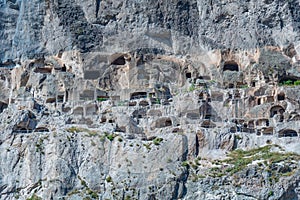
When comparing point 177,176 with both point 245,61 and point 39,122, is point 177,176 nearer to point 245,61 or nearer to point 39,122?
point 39,122

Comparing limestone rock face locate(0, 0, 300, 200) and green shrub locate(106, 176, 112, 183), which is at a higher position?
limestone rock face locate(0, 0, 300, 200)

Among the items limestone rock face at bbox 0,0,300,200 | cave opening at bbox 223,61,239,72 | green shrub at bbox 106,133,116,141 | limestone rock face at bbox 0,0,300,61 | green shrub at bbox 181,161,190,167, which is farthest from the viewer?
cave opening at bbox 223,61,239,72

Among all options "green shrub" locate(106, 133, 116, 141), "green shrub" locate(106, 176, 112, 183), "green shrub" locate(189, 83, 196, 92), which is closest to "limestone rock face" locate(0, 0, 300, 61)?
"green shrub" locate(189, 83, 196, 92)

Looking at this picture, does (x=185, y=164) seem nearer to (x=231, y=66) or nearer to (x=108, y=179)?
(x=108, y=179)

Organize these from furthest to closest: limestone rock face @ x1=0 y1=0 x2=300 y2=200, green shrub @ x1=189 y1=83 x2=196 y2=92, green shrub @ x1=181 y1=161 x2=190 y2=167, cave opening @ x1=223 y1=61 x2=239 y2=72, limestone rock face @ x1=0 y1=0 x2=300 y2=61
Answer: cave opening @ x1=223 y1=61 x2=239 y2=72 < limestone rock face @ x1=0 y1=0 x2=300 y2=61 < green shrub @ x1=189 y1=83 x2=196 y2=92 < green shrub @ x1=181 y1=161 x2=190 y2=167 < limestone rock face @ x1=0 y1=0 x2=300 y2=200

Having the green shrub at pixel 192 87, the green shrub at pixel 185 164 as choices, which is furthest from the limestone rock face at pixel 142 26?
the green shrub at pixel 185 164

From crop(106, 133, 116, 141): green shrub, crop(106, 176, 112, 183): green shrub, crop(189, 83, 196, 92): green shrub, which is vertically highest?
crop(189, 83, 196, 92): green shrub

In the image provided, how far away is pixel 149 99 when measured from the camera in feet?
235

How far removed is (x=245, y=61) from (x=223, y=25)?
5884 mm

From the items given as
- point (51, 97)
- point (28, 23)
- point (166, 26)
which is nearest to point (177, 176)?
point (51, 97)

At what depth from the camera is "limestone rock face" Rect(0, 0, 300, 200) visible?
2343 inches

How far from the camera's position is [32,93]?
240 feet

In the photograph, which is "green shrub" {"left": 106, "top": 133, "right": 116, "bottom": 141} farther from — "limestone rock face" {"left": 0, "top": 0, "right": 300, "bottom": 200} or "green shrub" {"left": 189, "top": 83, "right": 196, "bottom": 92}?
"green shrub" {"left": 189, "top": 83, "right": 196, "bottom": 92}

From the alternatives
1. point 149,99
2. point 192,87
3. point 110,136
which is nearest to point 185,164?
point 110,136
